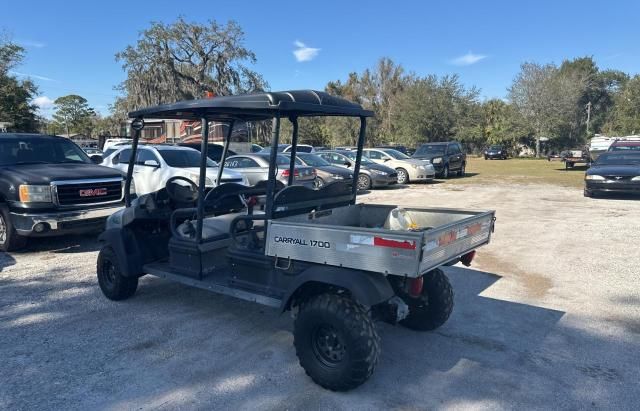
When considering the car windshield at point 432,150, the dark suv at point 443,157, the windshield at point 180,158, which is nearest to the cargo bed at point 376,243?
the windshield at point 180,158

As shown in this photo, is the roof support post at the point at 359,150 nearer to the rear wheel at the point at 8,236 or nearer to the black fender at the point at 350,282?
the black fender at the point at 350,282

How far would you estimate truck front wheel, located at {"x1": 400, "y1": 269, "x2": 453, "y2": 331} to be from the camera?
14.0ft

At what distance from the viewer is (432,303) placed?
14.0ft

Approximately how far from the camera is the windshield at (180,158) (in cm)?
1137

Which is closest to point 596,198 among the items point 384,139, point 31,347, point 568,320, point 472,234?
point 568,320

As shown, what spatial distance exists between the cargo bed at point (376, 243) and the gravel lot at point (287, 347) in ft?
3.01

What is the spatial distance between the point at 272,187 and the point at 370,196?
11.5 m

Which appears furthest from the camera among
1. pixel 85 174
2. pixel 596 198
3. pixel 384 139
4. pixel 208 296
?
pixel 384 139

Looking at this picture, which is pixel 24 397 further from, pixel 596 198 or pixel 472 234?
pixel 596 198

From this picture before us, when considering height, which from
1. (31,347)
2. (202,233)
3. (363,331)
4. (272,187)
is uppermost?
(272,187)

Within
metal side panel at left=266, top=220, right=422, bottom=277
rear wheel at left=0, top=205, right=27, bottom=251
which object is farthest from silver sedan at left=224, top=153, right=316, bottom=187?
metal side panel at left=266, top=220, right=422, bottom=277

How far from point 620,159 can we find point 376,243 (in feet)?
47.3

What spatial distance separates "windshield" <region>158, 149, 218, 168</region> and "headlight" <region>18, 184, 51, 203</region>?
4.21 m

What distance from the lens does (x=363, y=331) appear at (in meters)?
3.20
